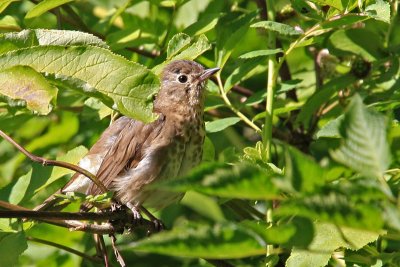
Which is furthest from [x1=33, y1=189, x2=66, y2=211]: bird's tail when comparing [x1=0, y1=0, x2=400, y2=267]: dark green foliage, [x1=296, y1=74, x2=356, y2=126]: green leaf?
[x1=296, y1=74, x2=356, y2=126]: green leaf

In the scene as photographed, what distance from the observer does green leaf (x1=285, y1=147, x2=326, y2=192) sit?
143 centimetres

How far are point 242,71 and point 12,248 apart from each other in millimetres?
1382

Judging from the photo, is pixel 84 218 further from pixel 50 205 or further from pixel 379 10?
pixel 379 10

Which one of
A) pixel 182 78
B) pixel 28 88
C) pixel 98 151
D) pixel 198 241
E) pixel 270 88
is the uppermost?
pixel 198 241

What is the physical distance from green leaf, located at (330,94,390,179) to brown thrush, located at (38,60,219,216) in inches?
99.6

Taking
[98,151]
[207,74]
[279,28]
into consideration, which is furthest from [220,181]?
[98,151]

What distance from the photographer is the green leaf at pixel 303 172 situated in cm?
143

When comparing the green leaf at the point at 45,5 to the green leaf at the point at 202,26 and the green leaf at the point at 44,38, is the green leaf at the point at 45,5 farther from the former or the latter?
the green leaf at the point at 44,38

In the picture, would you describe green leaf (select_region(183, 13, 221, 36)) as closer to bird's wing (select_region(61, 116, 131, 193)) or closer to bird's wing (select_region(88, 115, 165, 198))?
bird's wing (select_region(88, 115, 165, 198))

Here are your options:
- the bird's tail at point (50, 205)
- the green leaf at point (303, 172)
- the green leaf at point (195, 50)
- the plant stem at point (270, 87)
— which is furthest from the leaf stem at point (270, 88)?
the green leaf at point (303, 172)

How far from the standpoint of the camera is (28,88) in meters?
2.22

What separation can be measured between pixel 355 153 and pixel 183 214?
359cm

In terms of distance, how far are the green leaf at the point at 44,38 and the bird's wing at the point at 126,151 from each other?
191cm

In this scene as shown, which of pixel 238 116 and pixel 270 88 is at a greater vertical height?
pixel 270 88
